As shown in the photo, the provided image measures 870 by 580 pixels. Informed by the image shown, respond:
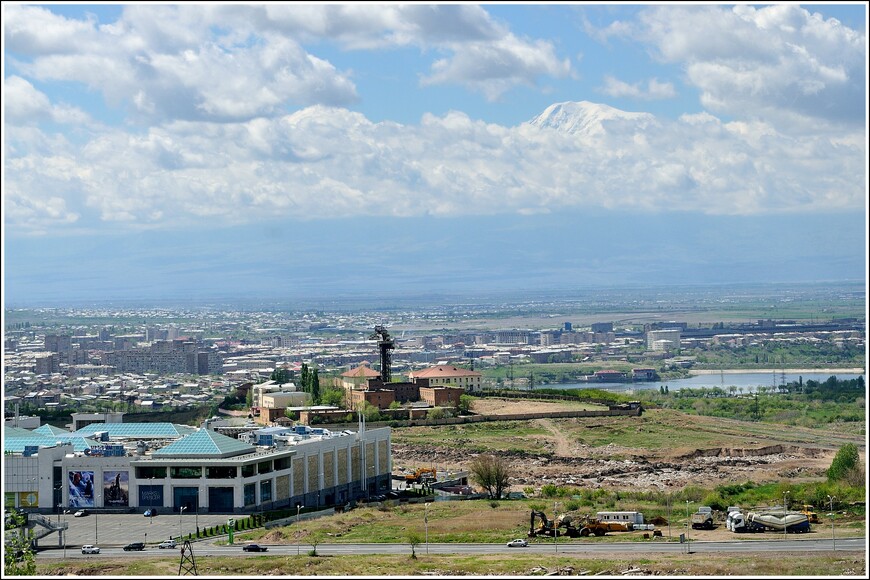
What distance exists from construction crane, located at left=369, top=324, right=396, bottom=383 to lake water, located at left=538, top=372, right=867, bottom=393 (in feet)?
124

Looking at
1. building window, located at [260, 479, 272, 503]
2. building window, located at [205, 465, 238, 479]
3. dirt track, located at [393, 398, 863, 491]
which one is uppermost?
building window, located at [205, 465, 238, 479]

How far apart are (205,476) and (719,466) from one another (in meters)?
27.1

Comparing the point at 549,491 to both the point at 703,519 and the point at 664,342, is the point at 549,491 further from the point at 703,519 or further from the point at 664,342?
the point at 664,342

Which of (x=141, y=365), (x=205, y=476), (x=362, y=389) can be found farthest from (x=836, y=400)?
(x=141, y=365)

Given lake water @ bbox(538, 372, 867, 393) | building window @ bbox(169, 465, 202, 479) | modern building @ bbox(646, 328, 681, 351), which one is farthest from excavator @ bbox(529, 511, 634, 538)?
modern building @ bbox(646, 328, 681, 351)

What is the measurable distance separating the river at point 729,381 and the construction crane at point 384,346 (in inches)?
1391

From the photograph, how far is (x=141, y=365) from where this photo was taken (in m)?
168

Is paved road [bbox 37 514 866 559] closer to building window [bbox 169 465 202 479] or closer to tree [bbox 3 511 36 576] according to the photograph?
tree [bbox 3 511 36 576]

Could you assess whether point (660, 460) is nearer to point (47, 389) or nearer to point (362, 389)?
point (362, 389)

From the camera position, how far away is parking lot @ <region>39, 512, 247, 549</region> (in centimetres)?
4709

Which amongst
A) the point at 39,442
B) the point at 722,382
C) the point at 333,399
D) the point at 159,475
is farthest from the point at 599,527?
the point at 722,382

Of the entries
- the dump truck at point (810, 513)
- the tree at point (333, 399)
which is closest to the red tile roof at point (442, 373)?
the tree at point (333, 399)

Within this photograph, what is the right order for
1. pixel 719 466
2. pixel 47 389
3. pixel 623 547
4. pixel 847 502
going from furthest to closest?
pixel 47 389 < pixel 719 466 < pixel 847 502 < pixel 623 547

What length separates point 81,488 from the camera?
54375 millimetres
